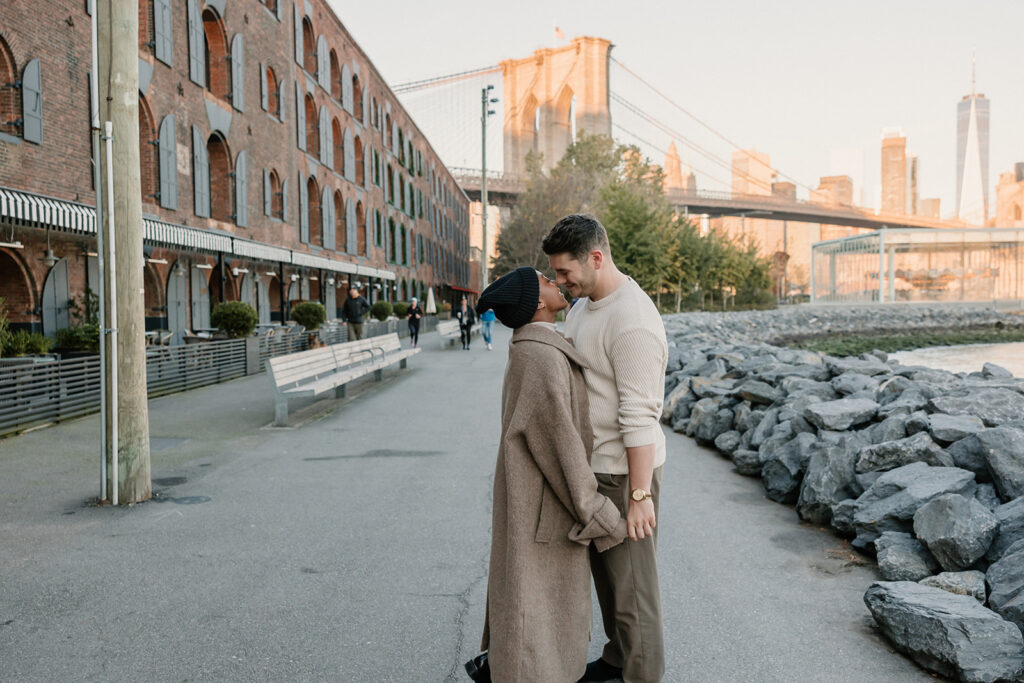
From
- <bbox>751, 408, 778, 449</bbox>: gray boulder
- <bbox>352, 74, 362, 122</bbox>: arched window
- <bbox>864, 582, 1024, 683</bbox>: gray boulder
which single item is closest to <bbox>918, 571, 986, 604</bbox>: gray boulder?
<bbox>864, 582, 1024, 683</bbox>: gray boulder

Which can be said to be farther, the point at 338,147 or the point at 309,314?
the point at 338,147

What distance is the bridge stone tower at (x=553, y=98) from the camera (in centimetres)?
7406

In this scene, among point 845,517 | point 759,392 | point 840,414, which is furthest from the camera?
point 759,392

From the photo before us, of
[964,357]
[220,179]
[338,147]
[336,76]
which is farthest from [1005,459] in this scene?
[336,76]

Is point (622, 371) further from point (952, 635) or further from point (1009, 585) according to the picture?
point (1009, 585)

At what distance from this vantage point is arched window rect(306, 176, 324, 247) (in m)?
29.7

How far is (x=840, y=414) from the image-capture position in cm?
648

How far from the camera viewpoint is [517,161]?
251 ft

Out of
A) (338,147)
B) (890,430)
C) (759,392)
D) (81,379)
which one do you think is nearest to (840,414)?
(890,430)

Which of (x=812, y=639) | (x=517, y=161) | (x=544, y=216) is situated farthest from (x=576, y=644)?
(x=517, y=161)

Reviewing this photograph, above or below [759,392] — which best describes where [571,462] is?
above

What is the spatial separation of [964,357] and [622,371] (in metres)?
29.0

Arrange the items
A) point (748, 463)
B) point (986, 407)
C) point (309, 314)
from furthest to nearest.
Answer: point (309, 314) → point (748, 463) → point (986, 407)

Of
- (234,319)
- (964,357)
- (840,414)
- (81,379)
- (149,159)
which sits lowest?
(964,357)
